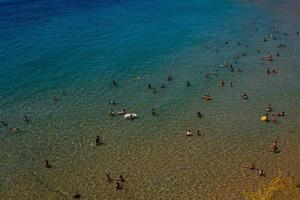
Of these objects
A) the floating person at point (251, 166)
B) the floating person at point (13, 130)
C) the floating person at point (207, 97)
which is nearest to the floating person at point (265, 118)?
the floating person at point (207, 97)

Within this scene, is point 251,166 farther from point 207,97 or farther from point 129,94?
point 129,94

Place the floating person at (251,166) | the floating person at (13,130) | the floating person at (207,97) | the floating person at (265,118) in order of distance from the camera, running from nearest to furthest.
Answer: the floating person at (251,166)
the floating person at (13,130)
the floating person at (265,118)
the floating person at (207,97)

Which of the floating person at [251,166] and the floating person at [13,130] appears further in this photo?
the floating person at [13,130]

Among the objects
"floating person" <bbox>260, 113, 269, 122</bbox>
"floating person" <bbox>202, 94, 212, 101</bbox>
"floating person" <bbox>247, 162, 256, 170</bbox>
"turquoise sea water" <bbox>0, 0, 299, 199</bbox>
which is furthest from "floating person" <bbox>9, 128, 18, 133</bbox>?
"floating person" <bbox>260, 113, 269, 122</bbox>

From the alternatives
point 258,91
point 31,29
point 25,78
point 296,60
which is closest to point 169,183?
point 258,91

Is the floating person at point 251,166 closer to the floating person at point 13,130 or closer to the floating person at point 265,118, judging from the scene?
the floating person at point 265,118

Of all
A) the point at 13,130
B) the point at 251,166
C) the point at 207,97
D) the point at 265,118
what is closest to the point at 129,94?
the point at 207,97

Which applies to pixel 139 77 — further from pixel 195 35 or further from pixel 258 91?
pixel 195 35

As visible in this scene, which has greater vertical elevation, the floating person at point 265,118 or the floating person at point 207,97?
the floating person at point 207,97
